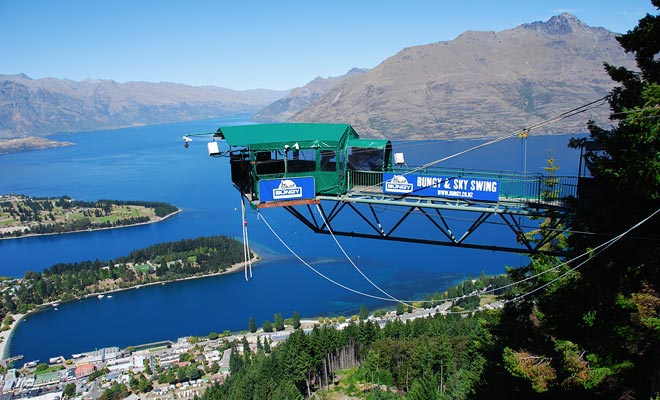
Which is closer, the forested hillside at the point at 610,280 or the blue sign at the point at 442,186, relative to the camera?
the forested hillside at the point at 610,280

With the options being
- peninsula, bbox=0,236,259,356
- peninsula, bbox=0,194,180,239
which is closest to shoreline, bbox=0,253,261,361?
peninsula, bbox=0,236,259,356

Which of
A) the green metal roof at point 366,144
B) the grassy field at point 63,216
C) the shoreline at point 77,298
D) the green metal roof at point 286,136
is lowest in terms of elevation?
the shoreline at point 77,298

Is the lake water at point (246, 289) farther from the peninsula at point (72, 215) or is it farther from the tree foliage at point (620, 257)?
the tree foliage at point (620, 257)

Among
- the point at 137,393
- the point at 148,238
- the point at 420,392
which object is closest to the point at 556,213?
the point at 420,392

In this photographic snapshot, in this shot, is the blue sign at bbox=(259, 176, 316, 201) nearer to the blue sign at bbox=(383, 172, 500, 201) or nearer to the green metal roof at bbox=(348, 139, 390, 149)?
the green metal roof at bbox=(348, 139, 390, 149)

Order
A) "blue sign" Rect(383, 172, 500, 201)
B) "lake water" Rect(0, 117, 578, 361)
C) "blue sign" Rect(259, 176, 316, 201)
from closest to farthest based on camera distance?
"blue sign" Rect(383, 172, 500, 201) < "blue sign" Rect(259, 176, 316, 201) < "lake water" Rect(0, 117, 578, 361)

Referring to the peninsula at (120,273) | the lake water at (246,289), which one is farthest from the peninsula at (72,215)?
the peninsula at (120,273)
